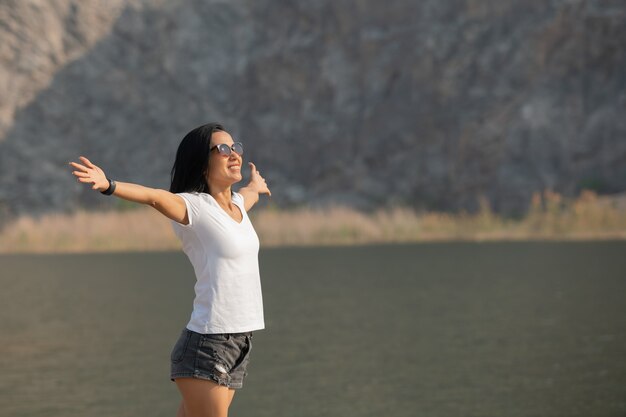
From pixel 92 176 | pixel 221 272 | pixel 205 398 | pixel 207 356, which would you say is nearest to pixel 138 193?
pixel 92 176

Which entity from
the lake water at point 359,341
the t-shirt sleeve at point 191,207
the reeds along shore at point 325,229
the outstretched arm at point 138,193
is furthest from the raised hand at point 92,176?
the reeds along shore at point 325,229

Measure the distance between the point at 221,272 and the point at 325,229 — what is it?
78.6ft

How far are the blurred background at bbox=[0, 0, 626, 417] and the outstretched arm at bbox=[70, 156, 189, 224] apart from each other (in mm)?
3360

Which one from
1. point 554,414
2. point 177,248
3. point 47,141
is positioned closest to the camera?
point 554,414

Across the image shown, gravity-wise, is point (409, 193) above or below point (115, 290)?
below

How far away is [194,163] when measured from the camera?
455cm

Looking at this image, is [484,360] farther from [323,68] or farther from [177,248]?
[323,68]

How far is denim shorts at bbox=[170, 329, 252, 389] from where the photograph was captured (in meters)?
4.29

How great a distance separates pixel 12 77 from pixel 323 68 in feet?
39.3

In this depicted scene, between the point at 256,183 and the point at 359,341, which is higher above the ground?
the point at 256,183

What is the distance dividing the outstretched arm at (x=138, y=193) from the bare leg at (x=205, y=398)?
2.08 feet

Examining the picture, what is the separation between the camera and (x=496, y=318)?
11656 mm

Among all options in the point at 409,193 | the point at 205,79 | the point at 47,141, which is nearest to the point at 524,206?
the point at 409,193

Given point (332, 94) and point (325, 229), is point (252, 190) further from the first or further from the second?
point (332, 94)
